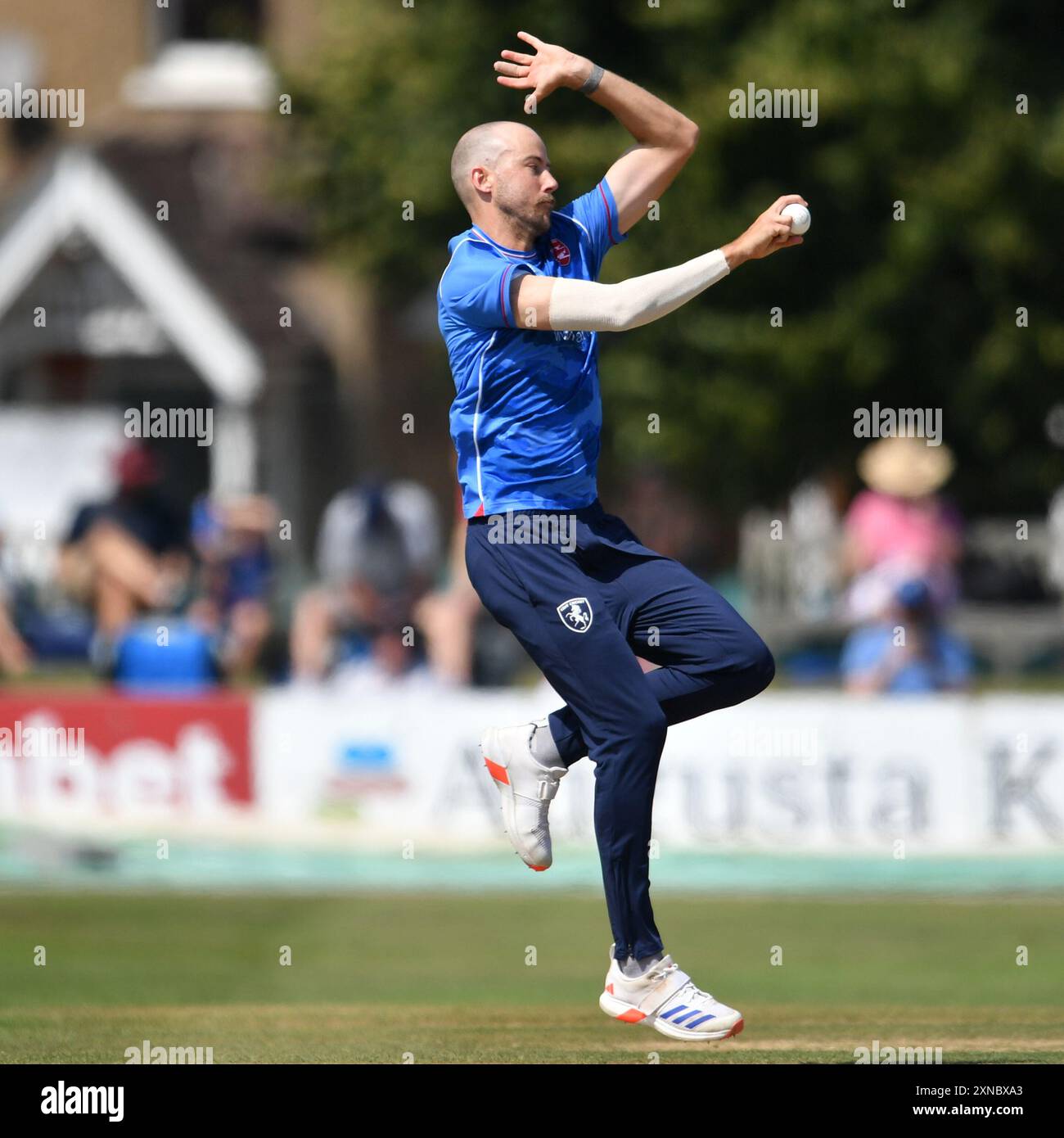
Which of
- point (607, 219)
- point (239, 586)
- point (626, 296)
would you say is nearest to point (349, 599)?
point (239, 586)

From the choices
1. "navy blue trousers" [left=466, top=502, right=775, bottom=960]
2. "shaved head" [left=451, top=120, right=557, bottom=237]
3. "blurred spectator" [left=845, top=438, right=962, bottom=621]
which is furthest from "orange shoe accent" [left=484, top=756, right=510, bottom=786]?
"blurred spectator" [left=845, top=438, right=962, bottom=621]

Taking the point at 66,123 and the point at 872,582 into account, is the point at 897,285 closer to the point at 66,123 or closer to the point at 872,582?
the point at 872,582

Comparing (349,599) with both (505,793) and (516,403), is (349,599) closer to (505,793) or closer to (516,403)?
(505,793)

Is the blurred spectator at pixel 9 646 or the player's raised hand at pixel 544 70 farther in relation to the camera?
the blurred spectator at pixel 9 646

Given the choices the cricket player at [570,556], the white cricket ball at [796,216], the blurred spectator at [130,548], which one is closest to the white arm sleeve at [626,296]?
the cricket player at [570,556]

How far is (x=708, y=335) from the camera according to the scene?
17422mm

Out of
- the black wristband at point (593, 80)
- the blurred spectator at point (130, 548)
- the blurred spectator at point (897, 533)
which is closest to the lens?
the black wristband at point (593, 80)

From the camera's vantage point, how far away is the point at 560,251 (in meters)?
7.09

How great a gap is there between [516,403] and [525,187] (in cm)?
69

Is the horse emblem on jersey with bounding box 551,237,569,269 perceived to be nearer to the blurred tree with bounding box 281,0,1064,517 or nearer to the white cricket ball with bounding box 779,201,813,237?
the white cricket ball with bounding box 779,201,813,237

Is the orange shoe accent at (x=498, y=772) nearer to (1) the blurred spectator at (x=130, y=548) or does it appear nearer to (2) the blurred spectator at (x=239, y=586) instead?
(1) the blurred spectator at (x=130, y=548)

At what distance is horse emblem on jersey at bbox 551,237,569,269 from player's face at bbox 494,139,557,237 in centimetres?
19

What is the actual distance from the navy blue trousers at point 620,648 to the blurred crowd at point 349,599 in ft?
21.3

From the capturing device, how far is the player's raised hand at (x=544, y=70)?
6.88 meters
